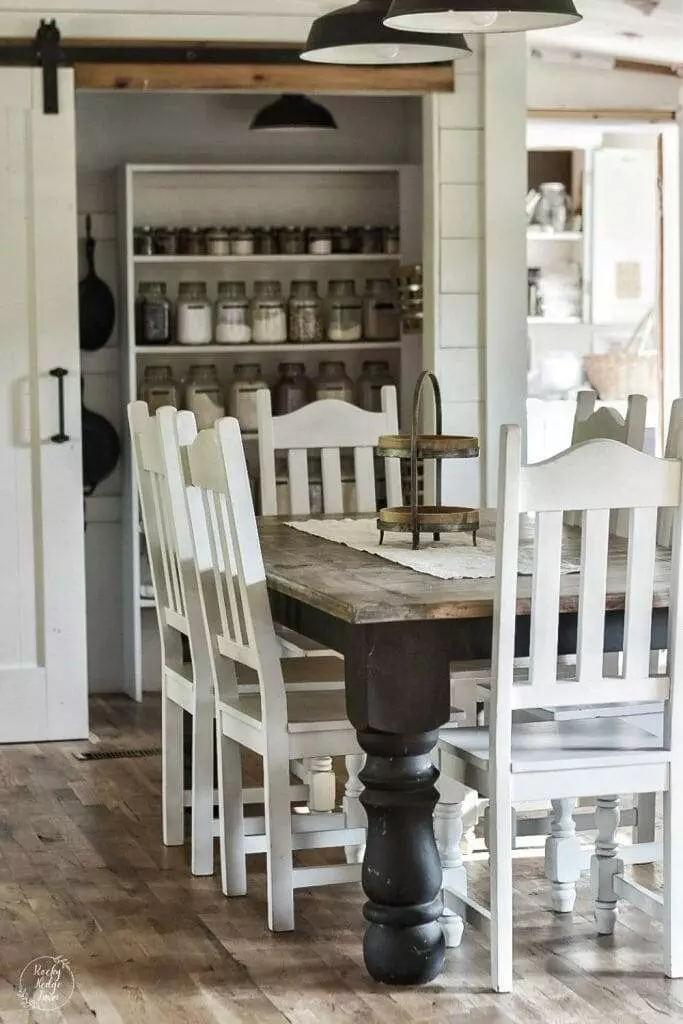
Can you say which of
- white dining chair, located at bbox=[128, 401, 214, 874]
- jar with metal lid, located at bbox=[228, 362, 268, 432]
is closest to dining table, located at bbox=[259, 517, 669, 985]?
white dining chair, located at bbox=[128, 401, 214, 874]

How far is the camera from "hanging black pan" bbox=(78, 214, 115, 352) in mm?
5805

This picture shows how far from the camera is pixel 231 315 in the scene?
5.89 metres

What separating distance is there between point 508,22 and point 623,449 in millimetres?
1070

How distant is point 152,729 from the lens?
212 inches

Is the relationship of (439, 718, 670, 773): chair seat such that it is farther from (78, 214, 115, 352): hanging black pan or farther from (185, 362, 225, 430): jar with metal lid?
(78, 214, 115, 352): hanging black pan

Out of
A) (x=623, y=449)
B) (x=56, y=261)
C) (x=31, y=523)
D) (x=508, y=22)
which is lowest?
(x=31, y=523)

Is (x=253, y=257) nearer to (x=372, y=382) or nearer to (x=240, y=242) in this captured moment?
(x=240, y=242)

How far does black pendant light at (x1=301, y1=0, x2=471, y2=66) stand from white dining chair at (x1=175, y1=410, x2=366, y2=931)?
905 mm

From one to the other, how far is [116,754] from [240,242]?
2.04 meters

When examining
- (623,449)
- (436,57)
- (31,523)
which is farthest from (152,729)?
(623,449)

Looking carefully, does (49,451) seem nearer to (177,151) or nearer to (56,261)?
(56,261)

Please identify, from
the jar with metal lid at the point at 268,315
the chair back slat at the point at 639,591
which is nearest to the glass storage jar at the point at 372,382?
the jar with metal lid at the point at 268,315

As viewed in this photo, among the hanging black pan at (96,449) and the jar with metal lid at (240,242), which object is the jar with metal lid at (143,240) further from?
the hanging black pan at (96,449)

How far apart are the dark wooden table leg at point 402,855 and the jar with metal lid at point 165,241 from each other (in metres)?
3.29
